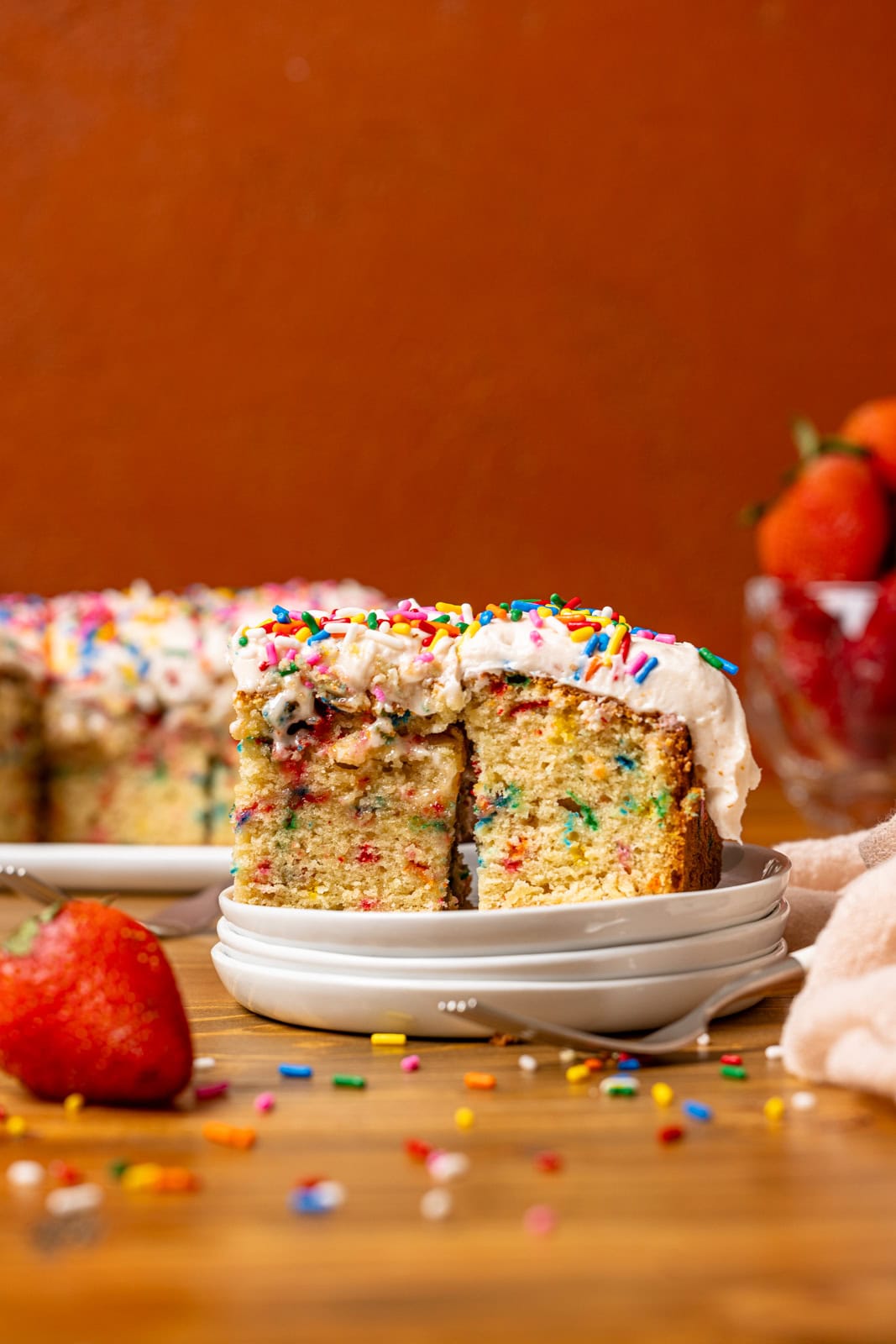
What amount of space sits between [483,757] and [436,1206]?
2.13ft

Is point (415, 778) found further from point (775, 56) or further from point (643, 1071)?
point (775, 56)

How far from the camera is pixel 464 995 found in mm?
1289

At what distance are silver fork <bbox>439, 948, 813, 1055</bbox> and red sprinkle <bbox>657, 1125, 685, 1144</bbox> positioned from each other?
13cm

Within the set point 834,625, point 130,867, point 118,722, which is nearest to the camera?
point 130,867

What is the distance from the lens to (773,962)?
4.49 feet


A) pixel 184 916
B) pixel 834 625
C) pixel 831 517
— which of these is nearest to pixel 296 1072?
pixel 184 916

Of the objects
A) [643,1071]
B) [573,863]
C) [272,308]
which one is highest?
[272,308]

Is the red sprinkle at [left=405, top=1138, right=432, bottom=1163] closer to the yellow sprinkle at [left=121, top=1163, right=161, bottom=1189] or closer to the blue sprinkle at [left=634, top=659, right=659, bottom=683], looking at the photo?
the yellow sprinkle at [left=121, top=1163, right=161, bottom=1189]

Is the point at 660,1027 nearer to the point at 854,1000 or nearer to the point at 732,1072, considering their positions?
the point at 732,1072

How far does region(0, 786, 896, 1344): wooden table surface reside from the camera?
2.64 feet

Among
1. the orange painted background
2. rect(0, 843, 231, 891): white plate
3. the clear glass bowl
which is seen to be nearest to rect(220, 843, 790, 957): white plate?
rect(0, 843, 231, 891): white plate

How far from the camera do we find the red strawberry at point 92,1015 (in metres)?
1.12

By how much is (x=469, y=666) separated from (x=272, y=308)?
245cm

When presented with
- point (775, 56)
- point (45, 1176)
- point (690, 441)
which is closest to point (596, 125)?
point (775, 56)
